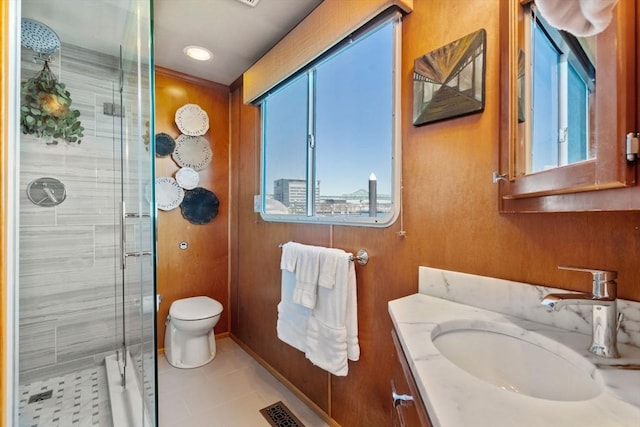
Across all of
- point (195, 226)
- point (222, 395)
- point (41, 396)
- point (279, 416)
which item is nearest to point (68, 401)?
point (41, 396)

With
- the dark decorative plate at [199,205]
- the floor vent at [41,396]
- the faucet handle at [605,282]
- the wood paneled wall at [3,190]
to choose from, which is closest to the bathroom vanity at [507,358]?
the faucet handle at [605,282]

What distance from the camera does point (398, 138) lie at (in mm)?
1286

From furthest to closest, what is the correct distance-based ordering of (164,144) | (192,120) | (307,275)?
(192,120) → (164,144) → (307,275)

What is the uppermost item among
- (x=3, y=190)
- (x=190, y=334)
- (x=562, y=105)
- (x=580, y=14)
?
(x=580, y=14)

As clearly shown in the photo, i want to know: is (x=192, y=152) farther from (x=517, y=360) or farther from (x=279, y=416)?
(x=517, y=360)

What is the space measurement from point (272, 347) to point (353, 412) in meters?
0.83

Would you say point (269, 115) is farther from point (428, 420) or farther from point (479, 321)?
point (428, 420)

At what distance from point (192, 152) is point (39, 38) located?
112cm

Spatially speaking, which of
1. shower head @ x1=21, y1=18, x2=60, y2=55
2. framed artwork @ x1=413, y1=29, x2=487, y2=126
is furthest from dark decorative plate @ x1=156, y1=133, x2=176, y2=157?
framed artwork @ x1=413, y1=29, x2=487, y2=126

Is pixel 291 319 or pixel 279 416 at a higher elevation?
pixel 291 319

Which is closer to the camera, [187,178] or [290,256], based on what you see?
[290,256]

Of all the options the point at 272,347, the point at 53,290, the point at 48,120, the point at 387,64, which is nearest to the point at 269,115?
the point at 387,64

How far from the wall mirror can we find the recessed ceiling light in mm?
1947

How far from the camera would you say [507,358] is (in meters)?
0.80
